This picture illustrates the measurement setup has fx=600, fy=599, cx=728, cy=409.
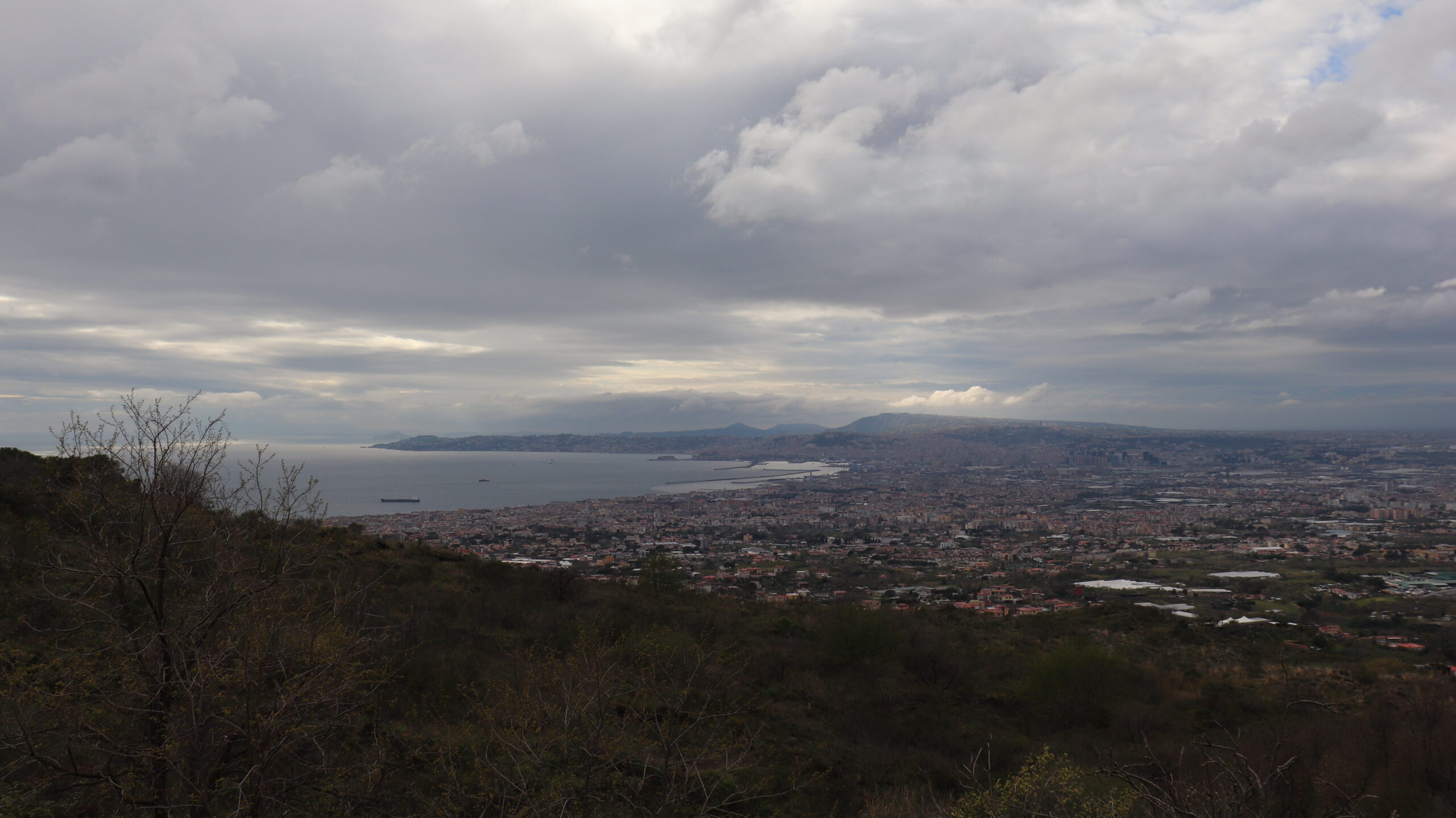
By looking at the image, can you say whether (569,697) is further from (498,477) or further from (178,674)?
(498,477)

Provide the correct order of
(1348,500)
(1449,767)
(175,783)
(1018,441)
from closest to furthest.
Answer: (175,783) → (1449,767) → (1348,500) → (1018,441)

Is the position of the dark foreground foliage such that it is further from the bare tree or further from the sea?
the sea

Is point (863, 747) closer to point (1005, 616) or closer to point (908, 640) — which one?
point (908, 640)

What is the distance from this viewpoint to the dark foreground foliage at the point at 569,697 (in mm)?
4992

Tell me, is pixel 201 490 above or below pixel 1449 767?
above

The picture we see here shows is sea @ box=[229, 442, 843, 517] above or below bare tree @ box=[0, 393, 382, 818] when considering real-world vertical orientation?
below

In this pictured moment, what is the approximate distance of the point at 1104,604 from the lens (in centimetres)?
2542

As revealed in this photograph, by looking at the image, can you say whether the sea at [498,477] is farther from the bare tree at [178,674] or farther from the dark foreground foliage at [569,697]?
the bare tree at [178,674]

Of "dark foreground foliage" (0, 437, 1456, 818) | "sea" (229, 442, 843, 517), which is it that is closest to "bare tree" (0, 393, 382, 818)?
"dark foreground foliage" (0, 437, 1456, 818)

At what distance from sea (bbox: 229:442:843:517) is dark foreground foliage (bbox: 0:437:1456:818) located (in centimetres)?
4669

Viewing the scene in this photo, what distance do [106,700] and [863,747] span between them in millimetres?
10250

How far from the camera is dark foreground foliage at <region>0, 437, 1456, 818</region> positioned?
16.4 ft

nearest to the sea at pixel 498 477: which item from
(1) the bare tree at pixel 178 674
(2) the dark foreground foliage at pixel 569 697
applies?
(2) the dark foreground foliage at pixel 569 697

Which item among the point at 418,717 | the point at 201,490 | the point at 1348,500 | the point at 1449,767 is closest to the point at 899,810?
the point at 418,717
